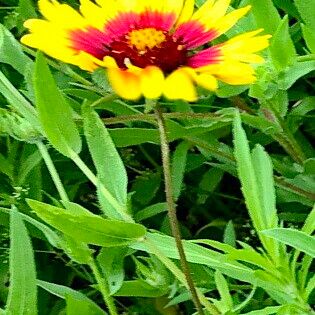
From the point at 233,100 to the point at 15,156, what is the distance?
0.79ft

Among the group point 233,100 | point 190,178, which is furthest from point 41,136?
point 190,178

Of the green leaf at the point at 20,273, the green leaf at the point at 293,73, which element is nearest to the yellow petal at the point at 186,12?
the green leaf at the point at 293,73

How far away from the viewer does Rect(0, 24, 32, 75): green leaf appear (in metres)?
0.75

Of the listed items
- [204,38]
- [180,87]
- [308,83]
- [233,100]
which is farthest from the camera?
[308,83]

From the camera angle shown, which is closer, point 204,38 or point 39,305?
point 204,38

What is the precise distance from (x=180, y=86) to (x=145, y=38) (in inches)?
5.5

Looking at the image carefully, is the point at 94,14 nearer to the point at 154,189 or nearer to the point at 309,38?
the point at 309,38

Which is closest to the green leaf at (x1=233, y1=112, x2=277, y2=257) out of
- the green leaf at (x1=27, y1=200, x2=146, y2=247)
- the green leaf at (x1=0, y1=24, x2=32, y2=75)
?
the green leaf at (x1=27, y1=200, x2=146, y2=247)

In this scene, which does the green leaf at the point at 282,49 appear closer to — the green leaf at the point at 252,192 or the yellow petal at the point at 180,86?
the green leaf at the point at 252,192

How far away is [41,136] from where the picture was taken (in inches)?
26.9

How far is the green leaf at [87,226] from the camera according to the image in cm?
57

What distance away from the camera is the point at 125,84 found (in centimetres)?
50

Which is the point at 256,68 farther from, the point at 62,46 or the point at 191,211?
the point at 191,211

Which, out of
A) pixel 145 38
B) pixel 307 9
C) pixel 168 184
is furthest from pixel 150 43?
pixel 307 9
